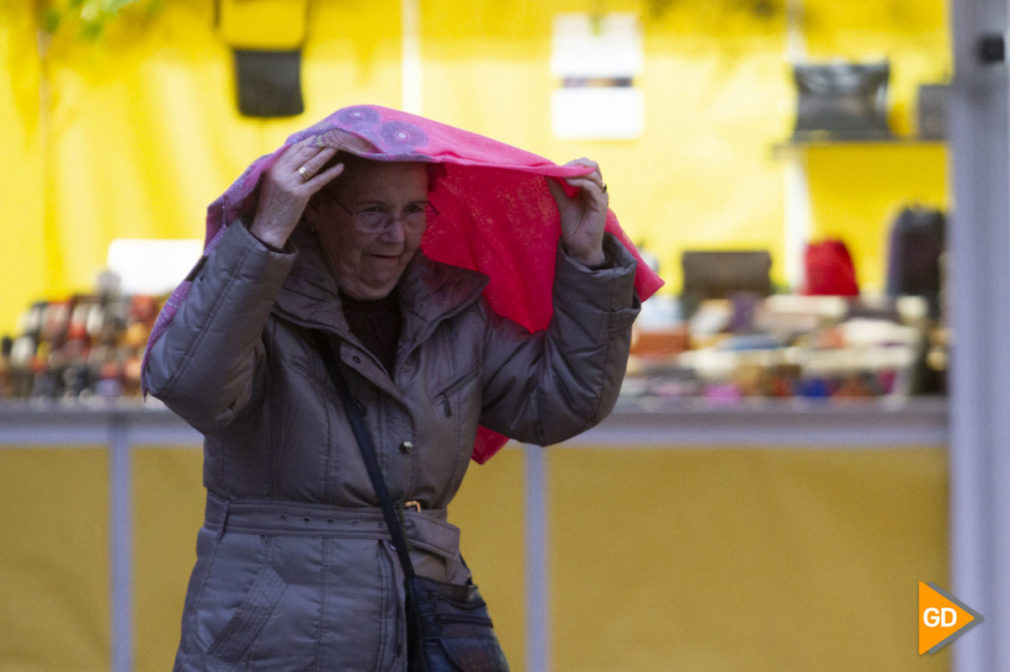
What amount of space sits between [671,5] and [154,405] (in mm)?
2326

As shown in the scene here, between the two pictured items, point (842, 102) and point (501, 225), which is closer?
point (501, 225)

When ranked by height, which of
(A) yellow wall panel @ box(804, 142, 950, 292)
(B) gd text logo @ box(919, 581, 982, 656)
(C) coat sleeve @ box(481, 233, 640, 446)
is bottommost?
(B) gd text logo @ box(919, 581, 982, 656)

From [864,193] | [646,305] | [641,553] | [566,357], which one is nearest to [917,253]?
[864,193]

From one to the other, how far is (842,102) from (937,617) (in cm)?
182

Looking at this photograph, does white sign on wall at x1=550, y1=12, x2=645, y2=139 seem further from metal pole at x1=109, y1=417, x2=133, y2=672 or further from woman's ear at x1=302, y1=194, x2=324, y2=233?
woman's ear at x1=302, y1=194, x2=324, y2=233

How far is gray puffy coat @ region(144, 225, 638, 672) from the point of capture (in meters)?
2.15

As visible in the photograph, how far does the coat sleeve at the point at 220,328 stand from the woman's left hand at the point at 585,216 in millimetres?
519

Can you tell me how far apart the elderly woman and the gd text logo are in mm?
2519

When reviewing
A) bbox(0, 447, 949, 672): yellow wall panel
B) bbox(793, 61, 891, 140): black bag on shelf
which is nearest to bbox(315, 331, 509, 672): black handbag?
bbox(0, 447, 949, 672): yellow wall panel

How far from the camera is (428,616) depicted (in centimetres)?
229

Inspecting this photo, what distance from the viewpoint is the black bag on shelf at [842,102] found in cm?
489

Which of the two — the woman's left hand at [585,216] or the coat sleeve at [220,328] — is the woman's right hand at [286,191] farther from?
the woman's left hand at [585,216]

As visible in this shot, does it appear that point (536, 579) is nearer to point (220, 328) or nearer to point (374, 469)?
point (374, 469)

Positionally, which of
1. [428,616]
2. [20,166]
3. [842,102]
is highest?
[842,102]
